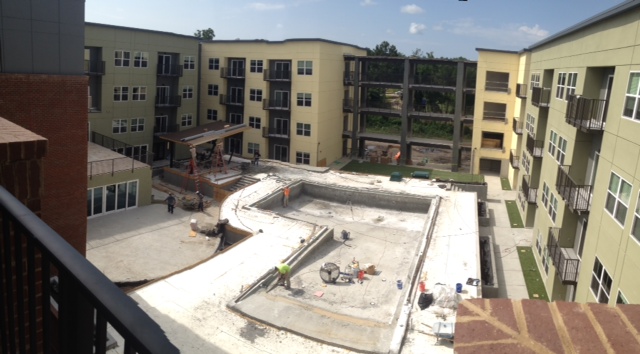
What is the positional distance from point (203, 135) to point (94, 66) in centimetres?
1095

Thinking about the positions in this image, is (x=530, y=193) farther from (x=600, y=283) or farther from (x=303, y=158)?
(x=303, y=158)

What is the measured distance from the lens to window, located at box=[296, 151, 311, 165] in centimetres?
5272

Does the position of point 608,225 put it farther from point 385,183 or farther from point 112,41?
point 112,41

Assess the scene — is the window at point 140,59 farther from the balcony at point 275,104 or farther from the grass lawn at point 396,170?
the grass lawn at point 396,170

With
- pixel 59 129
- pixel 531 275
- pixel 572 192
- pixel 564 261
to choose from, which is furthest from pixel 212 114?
pixel 564 261

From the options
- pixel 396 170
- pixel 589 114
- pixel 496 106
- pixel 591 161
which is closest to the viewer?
pixel 589 114

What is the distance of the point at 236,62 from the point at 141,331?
55.2 metres

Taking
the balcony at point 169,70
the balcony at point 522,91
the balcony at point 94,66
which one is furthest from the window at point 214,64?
the balcony at point 522,91

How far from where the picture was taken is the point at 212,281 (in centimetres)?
2212

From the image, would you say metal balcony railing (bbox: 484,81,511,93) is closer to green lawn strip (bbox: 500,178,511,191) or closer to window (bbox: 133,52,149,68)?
green lawn strip (bbox: 500,178,511,191)

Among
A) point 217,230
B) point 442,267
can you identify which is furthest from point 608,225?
point 217,230

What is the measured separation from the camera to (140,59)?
47000mm

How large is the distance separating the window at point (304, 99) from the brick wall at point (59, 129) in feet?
118

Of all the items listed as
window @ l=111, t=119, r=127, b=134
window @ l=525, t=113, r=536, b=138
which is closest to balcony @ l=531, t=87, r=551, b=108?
window @ l=525, t=113, r=536, b=138
